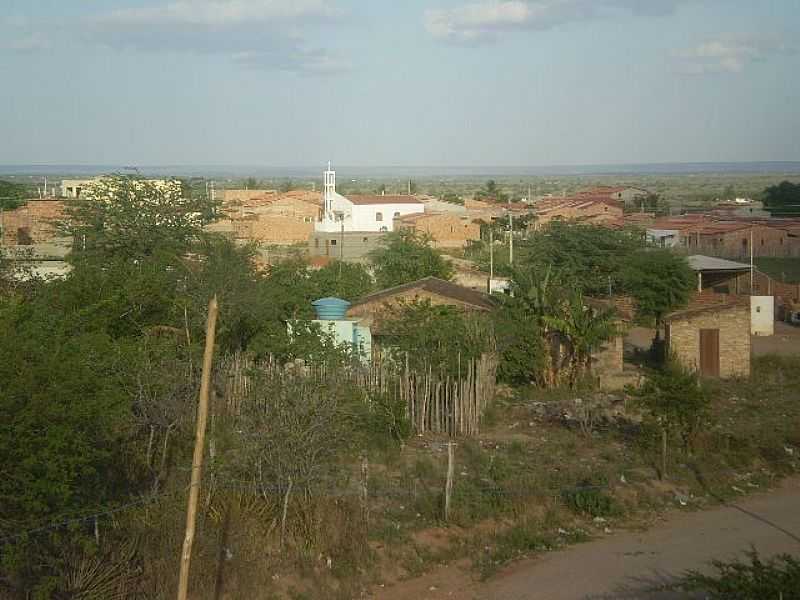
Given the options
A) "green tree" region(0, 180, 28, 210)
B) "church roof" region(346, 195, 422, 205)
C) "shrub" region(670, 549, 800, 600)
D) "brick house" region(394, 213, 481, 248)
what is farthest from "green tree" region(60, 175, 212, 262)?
"church roof" region(346, 195, 422, 205)

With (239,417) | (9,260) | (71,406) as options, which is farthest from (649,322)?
(71,406)

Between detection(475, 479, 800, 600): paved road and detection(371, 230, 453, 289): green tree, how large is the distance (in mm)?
15967

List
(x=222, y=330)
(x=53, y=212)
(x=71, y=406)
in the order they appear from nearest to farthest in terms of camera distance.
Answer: (x=71, y=406) → (x=222, y=330) → (x=53, y=212)

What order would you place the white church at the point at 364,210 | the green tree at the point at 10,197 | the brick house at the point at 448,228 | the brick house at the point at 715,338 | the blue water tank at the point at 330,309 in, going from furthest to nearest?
the white church at the point at 364,210, the brick house at the point at 448,228, the green tree at the point at 10,197, the brick house at the point at 715,338, the blue water tank at the point at 330,309

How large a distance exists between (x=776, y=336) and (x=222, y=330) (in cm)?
1567

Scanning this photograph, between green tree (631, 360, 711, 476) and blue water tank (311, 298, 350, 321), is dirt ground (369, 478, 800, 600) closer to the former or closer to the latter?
green tree (631, 360, 711, 476)

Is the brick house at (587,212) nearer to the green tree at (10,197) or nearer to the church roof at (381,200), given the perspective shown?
the church roof at (381,200)

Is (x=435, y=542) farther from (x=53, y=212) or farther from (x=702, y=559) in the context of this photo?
(x=53, y=212)

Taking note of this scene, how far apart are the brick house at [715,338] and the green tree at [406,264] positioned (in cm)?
898

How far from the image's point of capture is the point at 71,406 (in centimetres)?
885

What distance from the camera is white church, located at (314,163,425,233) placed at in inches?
2340

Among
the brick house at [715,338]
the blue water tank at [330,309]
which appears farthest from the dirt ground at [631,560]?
the brick house at [715,338]

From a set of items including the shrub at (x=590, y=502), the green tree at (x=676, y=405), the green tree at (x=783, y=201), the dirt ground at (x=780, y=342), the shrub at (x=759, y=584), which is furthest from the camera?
the green tree at (x=783, y=201)

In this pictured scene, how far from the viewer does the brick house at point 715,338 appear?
20.6 meters
